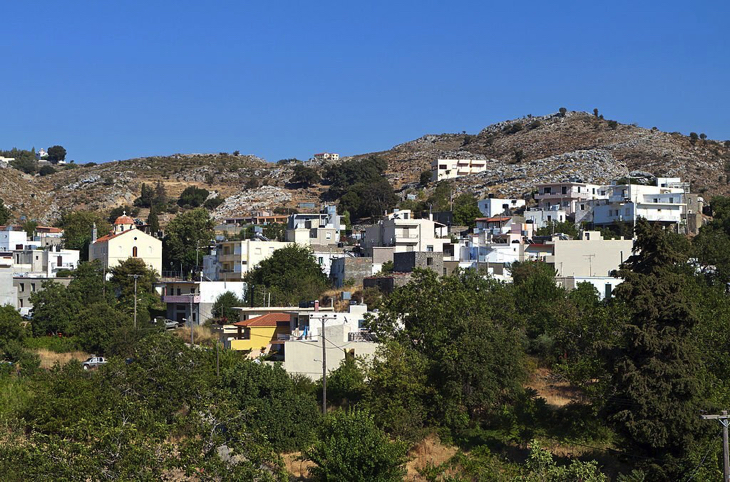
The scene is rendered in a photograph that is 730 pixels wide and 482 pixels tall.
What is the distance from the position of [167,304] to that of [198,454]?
150 ft

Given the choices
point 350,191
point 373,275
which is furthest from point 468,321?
point 350,191

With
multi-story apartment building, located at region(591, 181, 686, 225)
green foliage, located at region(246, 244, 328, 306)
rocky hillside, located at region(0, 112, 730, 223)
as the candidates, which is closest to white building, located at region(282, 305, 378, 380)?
green foliage, located at region(246, 244, 328, 306)

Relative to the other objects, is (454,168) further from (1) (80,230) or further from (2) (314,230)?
(1) (80,230)

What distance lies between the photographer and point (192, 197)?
13262 centimetres

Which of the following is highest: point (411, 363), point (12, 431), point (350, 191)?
point (350, 191)

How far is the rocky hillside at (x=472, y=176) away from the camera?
391ft

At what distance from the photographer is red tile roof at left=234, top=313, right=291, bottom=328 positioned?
53094 mm

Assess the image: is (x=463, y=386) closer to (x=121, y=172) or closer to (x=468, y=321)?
(x=468, y=321)

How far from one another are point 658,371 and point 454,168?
338ft

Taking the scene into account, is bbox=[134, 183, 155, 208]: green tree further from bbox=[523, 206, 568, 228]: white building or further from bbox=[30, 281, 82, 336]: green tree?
bbox=[30, 281, 82, 336]: green tree

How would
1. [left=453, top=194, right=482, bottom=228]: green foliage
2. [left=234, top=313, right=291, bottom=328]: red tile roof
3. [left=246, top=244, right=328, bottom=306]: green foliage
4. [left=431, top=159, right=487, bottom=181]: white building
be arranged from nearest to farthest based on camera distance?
[left=234, top=313, right=291, bottom=328]: red tile roof < [left=246, top=244, right=328, bottom=306]: green foliage < [left=453, top=194, right=482, bottom=228]: green foliage < [left=431, top=159, right=487, bottom=181]: white building

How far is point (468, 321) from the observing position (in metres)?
41.7

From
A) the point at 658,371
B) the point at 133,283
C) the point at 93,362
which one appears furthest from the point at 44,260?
the point at 658,371

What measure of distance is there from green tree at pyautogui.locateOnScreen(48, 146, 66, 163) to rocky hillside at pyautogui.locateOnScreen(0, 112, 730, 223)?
55.3ft
